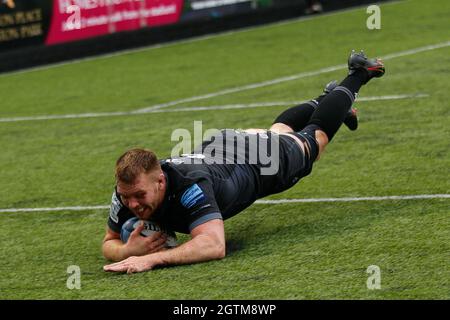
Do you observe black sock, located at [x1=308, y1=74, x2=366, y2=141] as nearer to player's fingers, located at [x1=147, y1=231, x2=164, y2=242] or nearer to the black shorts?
the black shorts

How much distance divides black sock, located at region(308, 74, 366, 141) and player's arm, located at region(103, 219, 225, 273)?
1769 millimetres

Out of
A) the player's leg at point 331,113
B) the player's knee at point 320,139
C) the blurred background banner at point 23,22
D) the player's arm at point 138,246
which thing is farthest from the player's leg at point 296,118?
the blurred background banner at point 23,22

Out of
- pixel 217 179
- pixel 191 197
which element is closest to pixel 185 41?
pixel 217 179

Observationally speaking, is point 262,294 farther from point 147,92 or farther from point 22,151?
point 147,92

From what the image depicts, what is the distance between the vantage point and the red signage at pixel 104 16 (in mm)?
17234

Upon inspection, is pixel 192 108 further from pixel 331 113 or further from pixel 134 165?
pixel 134 165

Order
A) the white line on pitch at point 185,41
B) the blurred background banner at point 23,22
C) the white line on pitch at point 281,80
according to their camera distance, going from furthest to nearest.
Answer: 1. the white line on pitch at point 185,41
2. the blurred background banner at point 23,22
3. the white line on pitch at point 281,80

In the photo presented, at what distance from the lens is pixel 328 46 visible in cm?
1600

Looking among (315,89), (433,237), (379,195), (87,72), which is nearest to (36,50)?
(87,72)

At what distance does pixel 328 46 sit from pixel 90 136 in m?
5.84

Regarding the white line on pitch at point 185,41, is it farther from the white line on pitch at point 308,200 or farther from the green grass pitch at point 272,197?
the white line on pitch at point 308,200

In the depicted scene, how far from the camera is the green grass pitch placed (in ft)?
19.2

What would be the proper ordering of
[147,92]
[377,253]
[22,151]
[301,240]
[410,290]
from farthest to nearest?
[147,92] → [22,151] → [301,240] → [377,253] → [410,290]

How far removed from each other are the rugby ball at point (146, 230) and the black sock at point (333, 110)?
1695 mm
